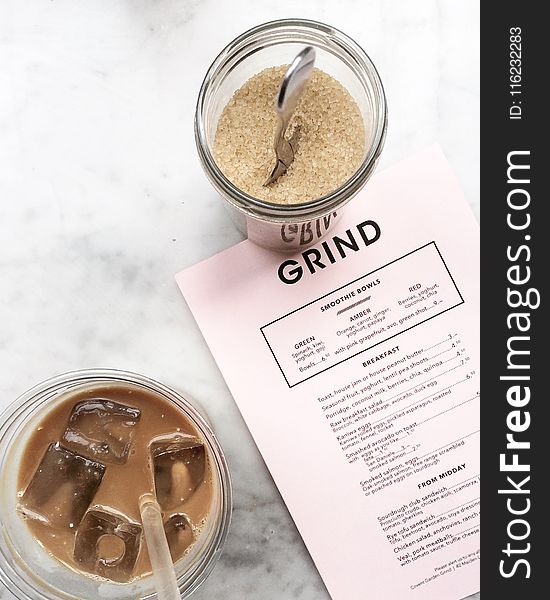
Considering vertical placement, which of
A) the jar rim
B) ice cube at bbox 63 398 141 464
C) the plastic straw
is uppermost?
the jar rim

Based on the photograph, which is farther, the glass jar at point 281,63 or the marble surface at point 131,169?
the marble surface at point 131,169

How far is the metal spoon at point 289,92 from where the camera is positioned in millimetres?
779

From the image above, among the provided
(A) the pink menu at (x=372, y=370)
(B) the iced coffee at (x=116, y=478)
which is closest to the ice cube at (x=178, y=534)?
(B) the iced coffee at (x=116, y=478)

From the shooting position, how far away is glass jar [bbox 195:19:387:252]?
33.5 inches

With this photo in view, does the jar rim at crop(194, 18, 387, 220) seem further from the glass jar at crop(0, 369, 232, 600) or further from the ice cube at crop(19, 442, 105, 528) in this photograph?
the ice cube at crop(19, 442, 105, 528)

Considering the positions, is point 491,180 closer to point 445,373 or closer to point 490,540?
point 445,373

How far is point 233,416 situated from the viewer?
1.01 metres

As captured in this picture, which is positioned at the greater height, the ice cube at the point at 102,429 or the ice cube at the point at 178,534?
the ice cube at the point at 102,429

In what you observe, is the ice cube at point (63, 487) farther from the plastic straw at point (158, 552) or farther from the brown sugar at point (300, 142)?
the brown sugar at point (300, 142)

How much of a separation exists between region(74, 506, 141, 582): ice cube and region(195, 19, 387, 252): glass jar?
0.34 metres

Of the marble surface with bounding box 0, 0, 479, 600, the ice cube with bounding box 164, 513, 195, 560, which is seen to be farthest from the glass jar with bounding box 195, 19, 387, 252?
the ice cube with bounding box 164, 513, 195, 560

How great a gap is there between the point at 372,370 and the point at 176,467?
0.81 feet

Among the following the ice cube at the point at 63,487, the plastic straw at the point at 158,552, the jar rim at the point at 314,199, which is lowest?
the plastic straw at the point at 158,552

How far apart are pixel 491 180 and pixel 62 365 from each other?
0.54 m
